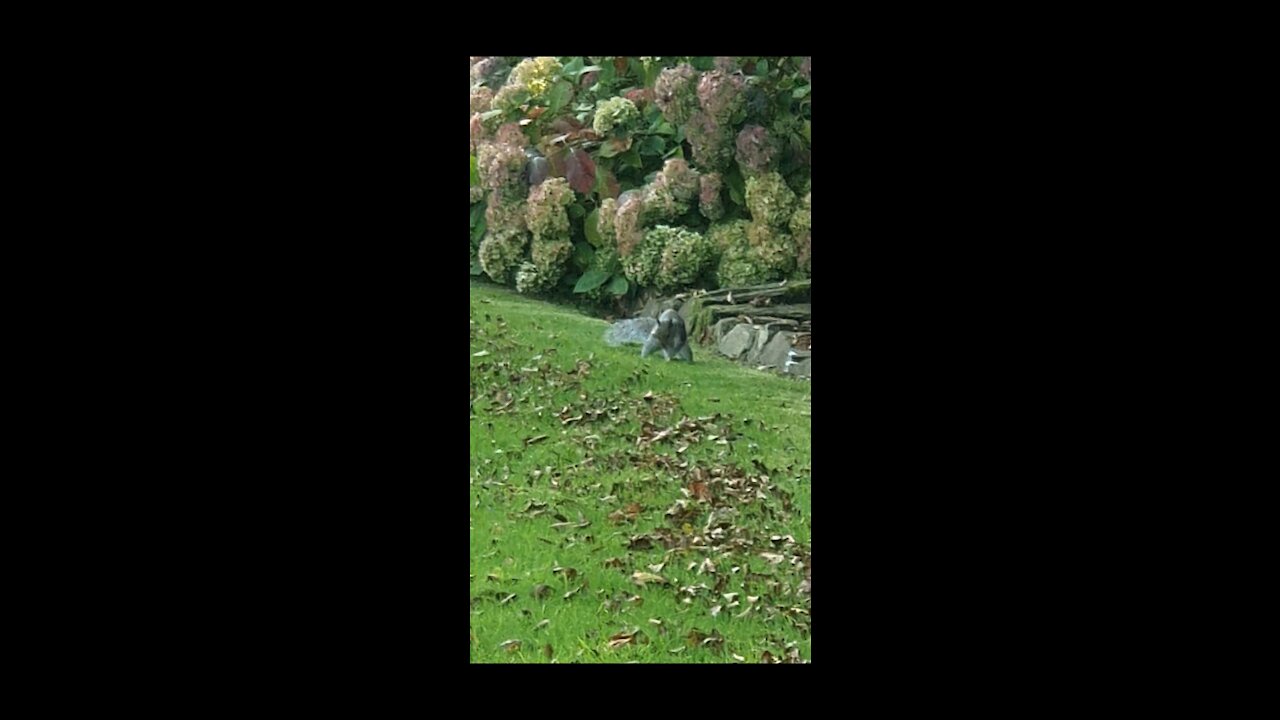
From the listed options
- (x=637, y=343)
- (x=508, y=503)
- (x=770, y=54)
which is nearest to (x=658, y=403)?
(x=637, y=343)

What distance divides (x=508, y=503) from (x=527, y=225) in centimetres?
91

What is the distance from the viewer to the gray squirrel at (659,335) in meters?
4.20

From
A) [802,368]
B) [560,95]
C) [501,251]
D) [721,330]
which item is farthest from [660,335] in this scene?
[560,95]

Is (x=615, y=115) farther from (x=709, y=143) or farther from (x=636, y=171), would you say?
(x=709, y=143)

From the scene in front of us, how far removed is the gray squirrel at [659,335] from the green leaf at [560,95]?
0.72 m

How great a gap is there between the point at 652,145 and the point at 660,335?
63 cm

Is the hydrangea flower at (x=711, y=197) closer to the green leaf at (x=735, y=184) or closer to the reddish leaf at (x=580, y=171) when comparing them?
the green leaf at (x=735, y=184)

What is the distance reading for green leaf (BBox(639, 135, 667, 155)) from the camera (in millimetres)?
4312

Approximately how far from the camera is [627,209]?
4.25 meters

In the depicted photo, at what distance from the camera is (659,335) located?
421 centimetres

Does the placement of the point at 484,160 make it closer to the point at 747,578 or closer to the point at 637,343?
the point at 637,343

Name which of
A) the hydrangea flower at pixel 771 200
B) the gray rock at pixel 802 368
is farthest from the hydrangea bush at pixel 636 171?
the gray rock at pixel 802 368

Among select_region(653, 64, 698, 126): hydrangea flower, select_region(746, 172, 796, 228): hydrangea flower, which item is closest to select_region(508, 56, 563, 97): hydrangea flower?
select_region(653, 64, 698, 126): hydrangea flower

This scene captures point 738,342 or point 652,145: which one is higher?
point 652,145
